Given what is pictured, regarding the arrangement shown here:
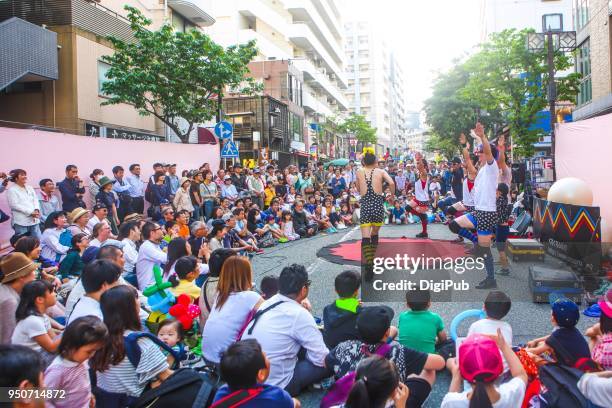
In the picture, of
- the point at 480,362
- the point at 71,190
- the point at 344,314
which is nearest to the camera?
the point at 480,362

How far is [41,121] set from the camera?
58.7 ft

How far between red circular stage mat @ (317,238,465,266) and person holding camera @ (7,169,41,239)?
549cm

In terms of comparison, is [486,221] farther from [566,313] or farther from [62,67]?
[62,67]

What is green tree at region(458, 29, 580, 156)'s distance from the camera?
20375 millimetres

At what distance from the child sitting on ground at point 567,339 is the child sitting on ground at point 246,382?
2.17 meters

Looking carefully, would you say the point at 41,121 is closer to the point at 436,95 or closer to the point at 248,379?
the point at 248,379

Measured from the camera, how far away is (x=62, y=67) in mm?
17656

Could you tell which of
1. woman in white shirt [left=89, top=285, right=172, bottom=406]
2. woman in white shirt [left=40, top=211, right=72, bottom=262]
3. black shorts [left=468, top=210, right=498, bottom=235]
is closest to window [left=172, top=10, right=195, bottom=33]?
woman in white shirt [left=40, top=211, right=72, bottom=262]

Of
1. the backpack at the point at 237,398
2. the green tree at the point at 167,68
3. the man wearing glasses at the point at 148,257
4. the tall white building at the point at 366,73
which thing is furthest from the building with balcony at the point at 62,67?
the tall white building at the point at 366,73

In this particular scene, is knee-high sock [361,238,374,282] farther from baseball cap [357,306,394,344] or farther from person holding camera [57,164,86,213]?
person holding camera [57,164,86,213]

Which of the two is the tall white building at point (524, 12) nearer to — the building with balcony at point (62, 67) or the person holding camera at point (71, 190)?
the building with balcony at point (62, 67)

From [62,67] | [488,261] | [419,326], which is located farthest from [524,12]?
[419,326]

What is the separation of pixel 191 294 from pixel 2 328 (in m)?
1.91

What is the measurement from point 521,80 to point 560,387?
64.2 feet
